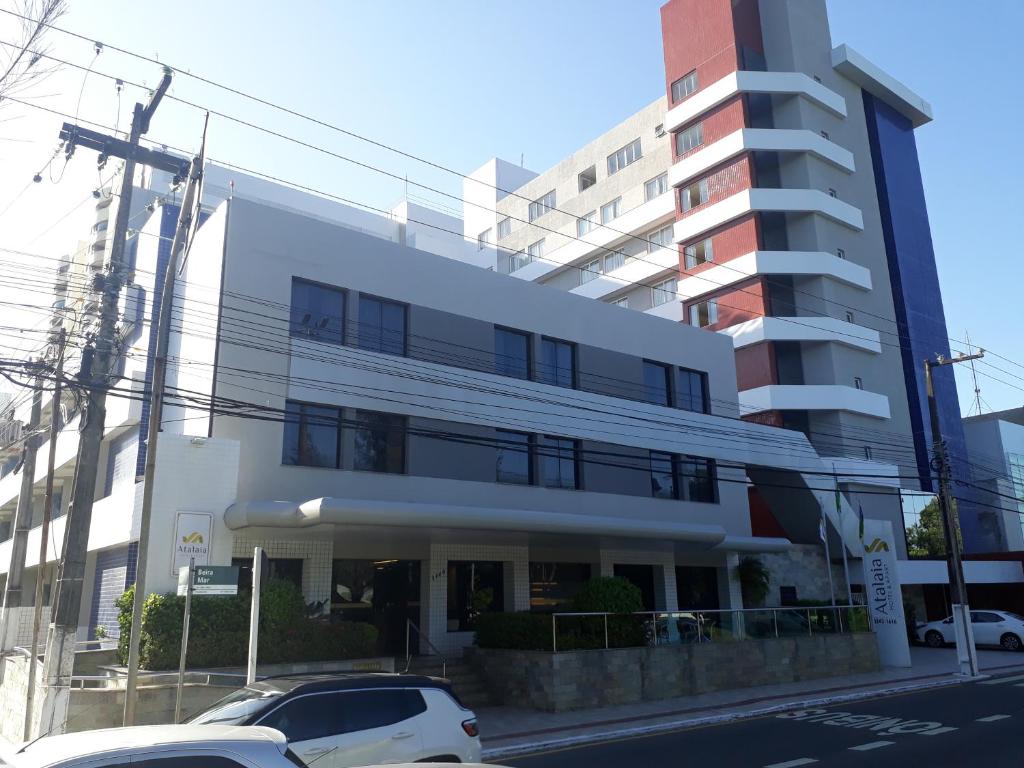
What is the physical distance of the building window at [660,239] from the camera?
47359 millimetres

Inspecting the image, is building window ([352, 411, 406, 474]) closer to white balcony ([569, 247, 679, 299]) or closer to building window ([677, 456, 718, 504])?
building window ([677, 456, 718, 504])

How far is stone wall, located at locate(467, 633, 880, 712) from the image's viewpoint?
60.1 ft

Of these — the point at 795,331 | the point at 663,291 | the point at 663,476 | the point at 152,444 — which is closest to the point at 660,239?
the point at 663,291

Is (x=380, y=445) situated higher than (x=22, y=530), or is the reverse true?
(x=380, y=445)

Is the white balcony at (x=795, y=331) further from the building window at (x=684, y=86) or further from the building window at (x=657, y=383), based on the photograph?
the building window at (x=684, y=86)

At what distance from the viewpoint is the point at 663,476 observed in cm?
2814

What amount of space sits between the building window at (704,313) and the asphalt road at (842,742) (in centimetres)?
2669

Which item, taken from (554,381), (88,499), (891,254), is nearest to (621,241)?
(891,254)

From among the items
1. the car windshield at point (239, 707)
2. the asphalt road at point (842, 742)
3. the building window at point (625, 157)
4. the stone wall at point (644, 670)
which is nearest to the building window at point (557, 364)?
the stone wall at point (644, 670)

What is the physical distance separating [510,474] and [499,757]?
11365 millimetres

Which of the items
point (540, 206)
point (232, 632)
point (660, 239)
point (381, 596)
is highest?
point (540, 206)

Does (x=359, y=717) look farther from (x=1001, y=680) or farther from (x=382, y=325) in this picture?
(x=1001, y=680)

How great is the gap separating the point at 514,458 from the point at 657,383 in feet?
22.8

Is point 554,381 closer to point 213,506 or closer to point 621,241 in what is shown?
point 213,506
